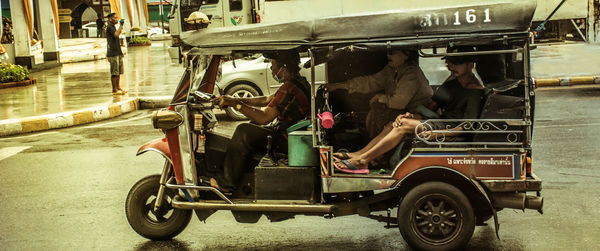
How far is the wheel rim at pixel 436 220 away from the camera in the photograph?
4.74 meters

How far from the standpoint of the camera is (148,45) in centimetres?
3741

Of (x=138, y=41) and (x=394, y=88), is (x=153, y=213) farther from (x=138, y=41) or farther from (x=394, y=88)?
(x=138, y=41)

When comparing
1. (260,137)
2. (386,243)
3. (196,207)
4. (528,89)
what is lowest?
(386,243)

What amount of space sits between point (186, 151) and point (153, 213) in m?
0.65

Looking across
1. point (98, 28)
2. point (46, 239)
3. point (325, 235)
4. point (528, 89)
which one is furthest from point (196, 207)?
point (98, 28)

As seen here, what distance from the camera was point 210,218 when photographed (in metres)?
5.93

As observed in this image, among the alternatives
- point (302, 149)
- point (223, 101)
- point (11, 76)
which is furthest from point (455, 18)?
point (11, 76)

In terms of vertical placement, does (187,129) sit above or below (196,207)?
above

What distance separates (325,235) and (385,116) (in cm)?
108

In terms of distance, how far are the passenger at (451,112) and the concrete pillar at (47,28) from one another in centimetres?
2054

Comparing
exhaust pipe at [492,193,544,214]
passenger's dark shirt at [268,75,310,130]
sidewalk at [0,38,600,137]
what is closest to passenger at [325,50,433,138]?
passenger's dark shirt at [268,75,310,130]

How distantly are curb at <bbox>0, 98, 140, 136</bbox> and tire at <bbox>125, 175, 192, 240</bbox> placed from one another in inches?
263

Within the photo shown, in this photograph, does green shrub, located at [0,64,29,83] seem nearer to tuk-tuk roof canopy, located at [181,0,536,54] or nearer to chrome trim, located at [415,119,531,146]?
tuk-tuk roof canopy, located at [181,0,536,54]

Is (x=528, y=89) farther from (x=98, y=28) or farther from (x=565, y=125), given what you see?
(x=98, y=28)
